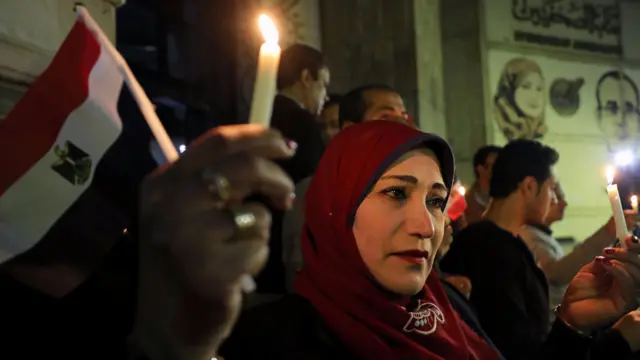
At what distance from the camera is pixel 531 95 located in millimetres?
5996

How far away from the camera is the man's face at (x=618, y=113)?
6453 mm

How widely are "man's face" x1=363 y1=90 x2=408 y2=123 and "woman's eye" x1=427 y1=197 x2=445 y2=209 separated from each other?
3.50ft

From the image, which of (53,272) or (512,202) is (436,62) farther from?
(53,272)

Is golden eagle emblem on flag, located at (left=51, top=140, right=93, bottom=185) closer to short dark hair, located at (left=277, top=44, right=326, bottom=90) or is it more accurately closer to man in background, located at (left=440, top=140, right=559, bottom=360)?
man in background, located at (left=440, top=140, right=559, bottom=360)

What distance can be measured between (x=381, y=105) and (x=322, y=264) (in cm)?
124

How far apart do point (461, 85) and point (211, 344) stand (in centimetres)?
518

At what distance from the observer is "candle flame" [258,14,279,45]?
605 mm

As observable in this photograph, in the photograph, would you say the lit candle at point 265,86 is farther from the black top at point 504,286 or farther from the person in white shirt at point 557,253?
the person in white shirt at point 557,253

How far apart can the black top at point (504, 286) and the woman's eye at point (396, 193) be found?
26.1 inches

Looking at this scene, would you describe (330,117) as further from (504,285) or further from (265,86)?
(265,86)

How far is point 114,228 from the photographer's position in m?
1.05

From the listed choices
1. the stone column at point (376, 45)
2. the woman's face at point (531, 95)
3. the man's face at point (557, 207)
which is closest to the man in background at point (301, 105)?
the man's face at point (557, 207)

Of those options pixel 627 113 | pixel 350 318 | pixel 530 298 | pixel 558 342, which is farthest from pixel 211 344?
pixel 627 113

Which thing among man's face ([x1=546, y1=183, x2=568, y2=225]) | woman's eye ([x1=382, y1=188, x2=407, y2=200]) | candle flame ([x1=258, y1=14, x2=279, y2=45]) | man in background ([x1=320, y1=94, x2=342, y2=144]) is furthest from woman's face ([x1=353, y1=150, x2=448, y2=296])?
man in background ([x1=320, y1=94, x2=342, y2=144])
